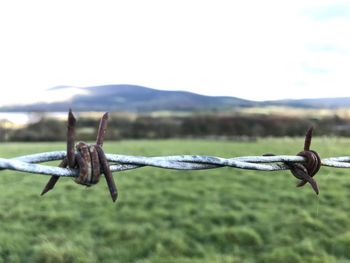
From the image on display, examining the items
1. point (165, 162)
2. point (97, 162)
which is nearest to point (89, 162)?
point (97, 162)

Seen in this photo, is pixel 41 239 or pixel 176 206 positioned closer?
pixel 41 239

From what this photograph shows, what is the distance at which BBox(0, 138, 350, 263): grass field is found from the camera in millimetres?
3541

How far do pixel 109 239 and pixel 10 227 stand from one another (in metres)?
1.03

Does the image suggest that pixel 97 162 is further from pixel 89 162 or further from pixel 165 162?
pixel 165 162

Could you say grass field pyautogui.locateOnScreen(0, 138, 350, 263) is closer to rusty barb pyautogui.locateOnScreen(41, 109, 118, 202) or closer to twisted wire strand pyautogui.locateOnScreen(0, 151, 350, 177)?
twisted wire strand pyautogui.locateOnScreen(0, 151, 350, 177)

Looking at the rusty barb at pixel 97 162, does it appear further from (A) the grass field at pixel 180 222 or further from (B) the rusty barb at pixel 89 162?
(A) the grass field at pixel 180 222

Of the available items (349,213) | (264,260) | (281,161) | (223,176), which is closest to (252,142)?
(223,176)

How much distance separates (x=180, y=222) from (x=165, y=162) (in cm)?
349

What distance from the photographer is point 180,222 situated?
14.3 feet

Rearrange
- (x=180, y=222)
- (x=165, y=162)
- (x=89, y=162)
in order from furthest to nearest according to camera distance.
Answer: (x=180, y=222) → (x=165, y=162) → (x=89, y=162)

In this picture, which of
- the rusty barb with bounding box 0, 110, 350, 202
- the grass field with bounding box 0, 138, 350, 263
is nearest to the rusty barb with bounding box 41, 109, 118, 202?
the rusty barb with bounding box 0, 110, 350, 202

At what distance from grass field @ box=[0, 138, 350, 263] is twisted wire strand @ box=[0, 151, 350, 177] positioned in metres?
2.45

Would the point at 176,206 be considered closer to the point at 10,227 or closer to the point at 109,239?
the point at 109,239

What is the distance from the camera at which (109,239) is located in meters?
3.79
